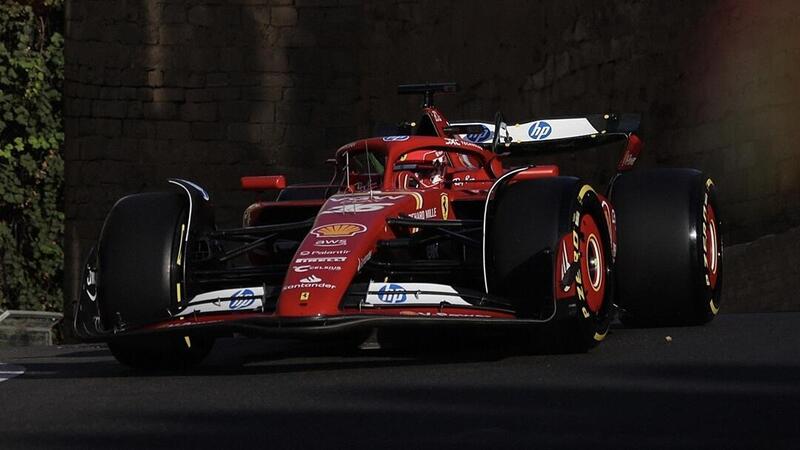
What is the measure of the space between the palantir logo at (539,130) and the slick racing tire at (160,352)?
341 centimetres

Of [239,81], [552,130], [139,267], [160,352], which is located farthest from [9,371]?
[239,81]

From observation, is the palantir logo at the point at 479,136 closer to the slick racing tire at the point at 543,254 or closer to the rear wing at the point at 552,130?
the rear wing at the point at 552,130

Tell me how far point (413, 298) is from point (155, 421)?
1.81m

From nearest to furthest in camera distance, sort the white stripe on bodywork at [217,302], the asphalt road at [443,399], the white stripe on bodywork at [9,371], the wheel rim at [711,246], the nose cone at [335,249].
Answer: the asphalt road at [443,399] < the nose cone at [335,249] < the white stripe on bodywork at [217,302] < the white stripe on bodywork at [9,371] < the wheel rim at [711,246]

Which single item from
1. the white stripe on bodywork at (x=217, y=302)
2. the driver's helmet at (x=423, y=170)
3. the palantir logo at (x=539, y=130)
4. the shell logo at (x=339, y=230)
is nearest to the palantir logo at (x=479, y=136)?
the palantir logo at (x=539, y=130)

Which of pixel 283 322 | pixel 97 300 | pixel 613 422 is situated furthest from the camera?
pixel 97 300

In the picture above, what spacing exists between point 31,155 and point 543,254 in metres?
17.2

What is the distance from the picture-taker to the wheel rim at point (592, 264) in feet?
27.6

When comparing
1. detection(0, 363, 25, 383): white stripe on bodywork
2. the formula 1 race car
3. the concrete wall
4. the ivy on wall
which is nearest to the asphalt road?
detection(0, 363, 25, 383): white stripe on bodywork

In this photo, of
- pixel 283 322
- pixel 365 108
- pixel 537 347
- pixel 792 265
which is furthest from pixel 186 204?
pixel 365 108

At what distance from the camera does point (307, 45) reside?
79.1 ft

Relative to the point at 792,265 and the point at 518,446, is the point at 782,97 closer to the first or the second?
the point at 792,265

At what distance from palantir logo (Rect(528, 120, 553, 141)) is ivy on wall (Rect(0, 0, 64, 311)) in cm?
1342

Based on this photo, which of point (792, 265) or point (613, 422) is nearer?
point (613, 422)
